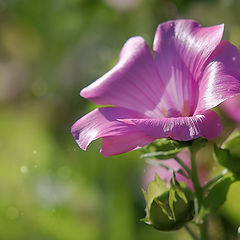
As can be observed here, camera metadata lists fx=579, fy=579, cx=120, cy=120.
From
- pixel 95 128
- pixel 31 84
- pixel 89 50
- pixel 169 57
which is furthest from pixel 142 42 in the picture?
pixel 31 84

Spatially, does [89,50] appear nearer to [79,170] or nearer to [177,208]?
[79,170]

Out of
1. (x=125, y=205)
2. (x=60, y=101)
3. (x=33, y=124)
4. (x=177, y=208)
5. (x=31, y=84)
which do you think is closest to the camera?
(x=177, y=208)

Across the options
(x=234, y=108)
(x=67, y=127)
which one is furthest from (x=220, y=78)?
(x=67, y=127)

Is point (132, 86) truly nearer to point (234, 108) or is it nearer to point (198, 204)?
point (198, 204)

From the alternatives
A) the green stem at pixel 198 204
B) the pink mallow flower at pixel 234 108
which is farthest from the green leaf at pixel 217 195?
the pink mallow flower at pixel 234 108

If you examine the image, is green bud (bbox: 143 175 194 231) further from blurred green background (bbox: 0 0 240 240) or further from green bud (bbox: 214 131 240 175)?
blurred green background (bbox: 0 0 240 240)

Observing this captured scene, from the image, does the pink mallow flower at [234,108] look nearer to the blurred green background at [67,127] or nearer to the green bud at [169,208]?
the blurred green background at [67,127]
